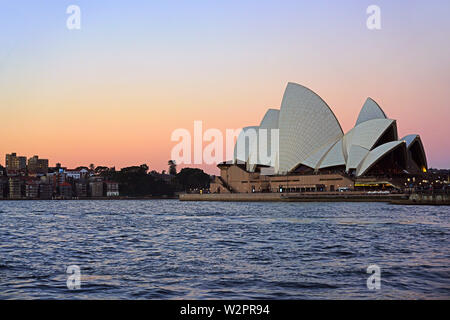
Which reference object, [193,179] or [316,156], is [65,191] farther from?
[316,156]

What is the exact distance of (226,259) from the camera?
14.6 meters

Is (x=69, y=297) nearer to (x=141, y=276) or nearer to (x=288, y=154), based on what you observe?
(x=141, y=276)

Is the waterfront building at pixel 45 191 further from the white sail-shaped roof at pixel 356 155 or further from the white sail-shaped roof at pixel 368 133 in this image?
the white sail-shaped roof at pixel 368 133

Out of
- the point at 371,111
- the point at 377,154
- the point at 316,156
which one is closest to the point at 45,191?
the point at 316,156

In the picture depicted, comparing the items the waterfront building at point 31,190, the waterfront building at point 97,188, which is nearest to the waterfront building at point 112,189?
the waterfront building at point 97,188

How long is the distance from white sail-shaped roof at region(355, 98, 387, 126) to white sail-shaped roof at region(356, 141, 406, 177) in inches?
217

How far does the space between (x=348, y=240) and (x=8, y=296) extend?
1370 cm

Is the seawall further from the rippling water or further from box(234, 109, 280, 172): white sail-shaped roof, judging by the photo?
the rippling water

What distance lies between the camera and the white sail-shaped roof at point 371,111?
80.0m

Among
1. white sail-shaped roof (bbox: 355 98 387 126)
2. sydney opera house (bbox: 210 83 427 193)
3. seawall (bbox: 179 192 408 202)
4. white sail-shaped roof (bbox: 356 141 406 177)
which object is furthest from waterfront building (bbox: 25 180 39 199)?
white sail-shaped roof (bbox: 355 98 387 126)

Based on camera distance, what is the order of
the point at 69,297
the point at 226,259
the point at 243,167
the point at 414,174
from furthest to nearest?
the point at 243,167 < the point at 414,174 < the point at 226,259 < the point at 69,297

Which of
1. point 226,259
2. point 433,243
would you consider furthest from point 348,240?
point 226,259

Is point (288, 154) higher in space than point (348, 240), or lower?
higher

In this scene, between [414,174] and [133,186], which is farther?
[133,186]
